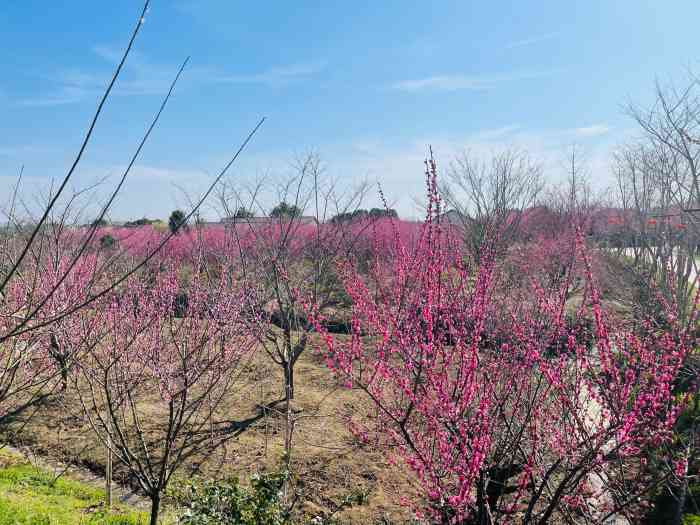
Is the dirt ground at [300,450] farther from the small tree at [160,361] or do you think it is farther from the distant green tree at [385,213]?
the distant green tree at [385,213]

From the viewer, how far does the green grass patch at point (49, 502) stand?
4551mm

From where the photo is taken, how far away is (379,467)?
5.74 m

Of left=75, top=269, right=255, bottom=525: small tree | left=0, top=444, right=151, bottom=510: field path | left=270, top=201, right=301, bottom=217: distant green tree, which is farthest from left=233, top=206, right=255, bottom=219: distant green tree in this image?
left=0, top=444, right=151, bottom=510: field path

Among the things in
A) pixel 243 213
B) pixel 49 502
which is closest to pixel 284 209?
pixel 243 213

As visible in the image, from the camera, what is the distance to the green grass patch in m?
4.55

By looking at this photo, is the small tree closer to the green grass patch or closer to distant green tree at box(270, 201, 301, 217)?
the green grass patch

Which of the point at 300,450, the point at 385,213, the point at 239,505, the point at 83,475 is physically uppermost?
the point at 385,213

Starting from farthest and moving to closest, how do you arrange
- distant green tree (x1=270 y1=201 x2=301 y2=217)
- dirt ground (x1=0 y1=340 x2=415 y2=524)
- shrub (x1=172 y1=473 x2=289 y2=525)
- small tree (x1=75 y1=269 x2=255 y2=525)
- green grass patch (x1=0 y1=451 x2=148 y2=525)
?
distant green tree (x1=270 y1=201 x2=301 y2=217)
dirt ground (x1=0 y1=340 x2=415 y2=524)
green grass patch (x1=0 y1=451 x2=148 y2=525)
small tree (x1=75 y1=269 x2=255 y2=525)
shrub (x1=172 y1=473 x2=289 y2=525)

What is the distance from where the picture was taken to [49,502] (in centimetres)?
493

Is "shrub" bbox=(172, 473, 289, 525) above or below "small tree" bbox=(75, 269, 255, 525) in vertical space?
below

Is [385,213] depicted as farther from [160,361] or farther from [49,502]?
[49,502]

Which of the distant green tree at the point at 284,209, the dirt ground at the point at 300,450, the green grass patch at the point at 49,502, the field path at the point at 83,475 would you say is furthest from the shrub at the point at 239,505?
the distant green tree at the point at 284,209

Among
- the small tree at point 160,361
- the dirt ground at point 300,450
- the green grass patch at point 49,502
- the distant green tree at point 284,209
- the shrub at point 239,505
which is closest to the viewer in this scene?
the shrub at point 239,505

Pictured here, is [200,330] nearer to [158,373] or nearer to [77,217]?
[158,373]
